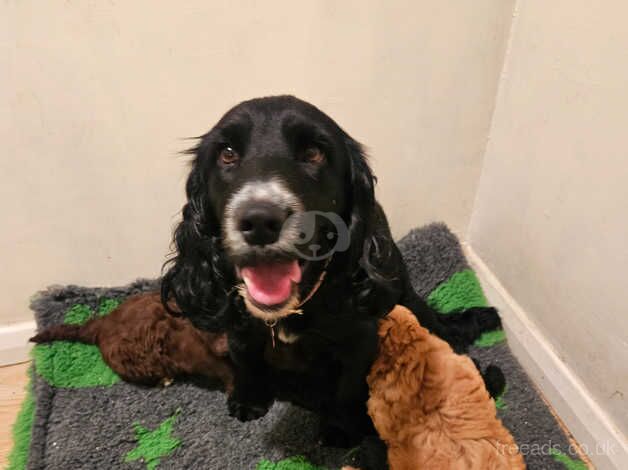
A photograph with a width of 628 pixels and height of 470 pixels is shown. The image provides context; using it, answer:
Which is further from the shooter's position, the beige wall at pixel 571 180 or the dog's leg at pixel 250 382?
the dog's leg at pixel 250 382

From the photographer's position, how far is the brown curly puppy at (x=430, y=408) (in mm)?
923

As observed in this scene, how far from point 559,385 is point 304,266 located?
0.96 m

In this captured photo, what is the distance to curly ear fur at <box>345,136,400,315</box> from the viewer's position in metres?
1.06

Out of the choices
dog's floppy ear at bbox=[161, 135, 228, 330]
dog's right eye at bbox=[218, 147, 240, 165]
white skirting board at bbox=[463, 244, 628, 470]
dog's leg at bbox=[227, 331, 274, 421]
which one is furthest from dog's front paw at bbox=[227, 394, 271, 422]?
white skirting board at bbox=[463, 244, 628, 470]

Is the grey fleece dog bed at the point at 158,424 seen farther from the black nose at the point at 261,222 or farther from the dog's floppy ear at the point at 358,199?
the black nose at the point at 261,222

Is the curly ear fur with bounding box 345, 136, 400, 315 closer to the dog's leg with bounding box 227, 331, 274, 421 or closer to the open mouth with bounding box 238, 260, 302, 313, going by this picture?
the open mouth with bounding box 238, 260, 302, 313

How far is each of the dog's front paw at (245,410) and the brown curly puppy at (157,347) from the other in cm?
5

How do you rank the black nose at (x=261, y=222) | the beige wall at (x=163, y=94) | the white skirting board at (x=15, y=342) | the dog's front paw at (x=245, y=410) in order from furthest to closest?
the white skirting board at (x=15, y=342) < the dog's front paw at (x=245, y=410) < the beige wall at (x=163, y=94) < the black nose at (x=261, y=222)

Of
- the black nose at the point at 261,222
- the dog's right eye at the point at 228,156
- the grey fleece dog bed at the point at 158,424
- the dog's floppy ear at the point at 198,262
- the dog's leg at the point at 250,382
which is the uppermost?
the dog's right eye at the point at 228,156

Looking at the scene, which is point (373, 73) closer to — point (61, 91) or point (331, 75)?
point (331, 75)

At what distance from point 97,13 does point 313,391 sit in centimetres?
117

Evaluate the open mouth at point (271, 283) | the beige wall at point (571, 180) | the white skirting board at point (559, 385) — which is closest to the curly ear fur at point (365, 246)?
the open mouth at point (271, 283)

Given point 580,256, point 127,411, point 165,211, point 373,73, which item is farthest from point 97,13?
point 580,256

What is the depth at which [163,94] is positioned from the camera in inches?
52.4
